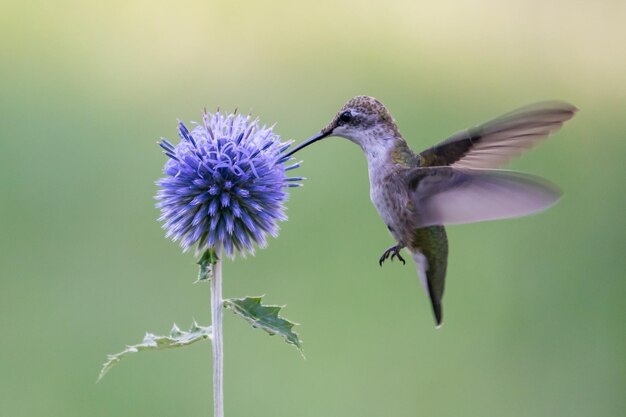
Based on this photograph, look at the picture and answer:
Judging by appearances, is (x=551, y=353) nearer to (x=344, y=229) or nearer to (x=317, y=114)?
(x=344, y=229)

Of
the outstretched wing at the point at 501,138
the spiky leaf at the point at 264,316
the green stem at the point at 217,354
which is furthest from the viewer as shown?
the outstretched wing at the point at 501,138

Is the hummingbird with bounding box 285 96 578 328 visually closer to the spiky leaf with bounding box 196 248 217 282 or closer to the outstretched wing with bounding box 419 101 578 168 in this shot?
the outstretched wing with bounding box 419 101 578 168

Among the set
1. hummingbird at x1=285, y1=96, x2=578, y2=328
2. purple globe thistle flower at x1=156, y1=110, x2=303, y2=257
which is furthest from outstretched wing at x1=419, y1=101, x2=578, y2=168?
purple globe thistle flower at x1=156, y1=110, x2=303, y2=257

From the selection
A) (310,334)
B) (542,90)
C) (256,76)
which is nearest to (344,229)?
(310,334)

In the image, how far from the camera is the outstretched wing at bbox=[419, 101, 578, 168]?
8.68 ft

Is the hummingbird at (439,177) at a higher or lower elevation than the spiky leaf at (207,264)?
higher

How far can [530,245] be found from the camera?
7348mm

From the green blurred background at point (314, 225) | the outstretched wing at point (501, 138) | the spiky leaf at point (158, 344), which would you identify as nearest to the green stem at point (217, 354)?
the spiky leaf at point (158, 344)

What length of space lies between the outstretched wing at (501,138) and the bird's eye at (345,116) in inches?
14.3

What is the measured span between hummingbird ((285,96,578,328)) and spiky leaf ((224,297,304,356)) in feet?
1.46

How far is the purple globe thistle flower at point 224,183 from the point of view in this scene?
96.8 inches

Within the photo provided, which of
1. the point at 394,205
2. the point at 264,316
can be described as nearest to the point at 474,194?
the point at 394,205

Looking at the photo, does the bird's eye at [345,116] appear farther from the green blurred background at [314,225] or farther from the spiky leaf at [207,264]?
the green blurred background at [314,225]

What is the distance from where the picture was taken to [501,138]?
290 centimetres
